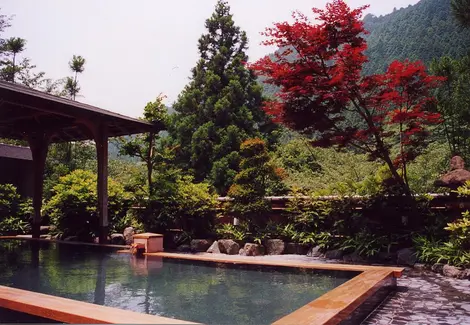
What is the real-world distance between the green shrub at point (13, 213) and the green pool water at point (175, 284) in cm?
492

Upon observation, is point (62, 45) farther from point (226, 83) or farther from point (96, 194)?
point (226, 83)

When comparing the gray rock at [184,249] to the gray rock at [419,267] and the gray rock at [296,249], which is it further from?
the gray rock at [419,267]

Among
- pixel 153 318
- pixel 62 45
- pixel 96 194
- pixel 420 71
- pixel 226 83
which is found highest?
pixel 226 83

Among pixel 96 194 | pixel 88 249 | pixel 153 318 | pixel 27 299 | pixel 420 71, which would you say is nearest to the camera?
pixel 153 318

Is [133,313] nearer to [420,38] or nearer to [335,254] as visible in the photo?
[335,254]

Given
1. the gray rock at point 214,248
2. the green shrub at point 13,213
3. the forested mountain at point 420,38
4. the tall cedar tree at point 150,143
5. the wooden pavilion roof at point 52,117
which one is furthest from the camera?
the forested mountain at point 420,38

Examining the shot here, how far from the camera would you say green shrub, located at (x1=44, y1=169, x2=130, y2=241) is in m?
11.0

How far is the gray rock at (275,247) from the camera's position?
28.6 ft

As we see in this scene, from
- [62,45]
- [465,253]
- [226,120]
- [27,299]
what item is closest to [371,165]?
[226,120]

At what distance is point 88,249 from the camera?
9453 millimetres

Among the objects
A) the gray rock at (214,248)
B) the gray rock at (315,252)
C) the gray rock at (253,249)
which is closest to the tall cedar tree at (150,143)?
the gray rock at (214,248)

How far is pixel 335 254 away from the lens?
7.99m

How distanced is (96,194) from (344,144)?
699 centimetres

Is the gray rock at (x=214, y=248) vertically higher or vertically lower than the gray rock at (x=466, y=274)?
higher
